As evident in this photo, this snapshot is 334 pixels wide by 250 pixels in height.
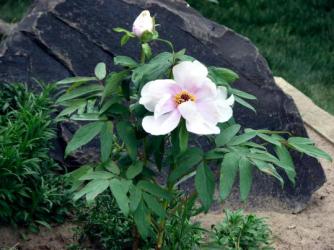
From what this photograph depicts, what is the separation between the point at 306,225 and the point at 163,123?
87.7 inches

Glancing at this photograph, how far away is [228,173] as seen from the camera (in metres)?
3.11

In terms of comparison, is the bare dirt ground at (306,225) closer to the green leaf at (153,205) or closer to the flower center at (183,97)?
the green leaf at (153,205)

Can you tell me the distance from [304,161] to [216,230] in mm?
1111

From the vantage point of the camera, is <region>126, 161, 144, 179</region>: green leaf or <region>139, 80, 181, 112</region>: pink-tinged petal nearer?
<region>139, 80, 181, 112</region>: pink-tinged petal

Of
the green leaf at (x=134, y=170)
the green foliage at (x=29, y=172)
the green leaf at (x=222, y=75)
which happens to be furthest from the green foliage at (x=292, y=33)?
the green leaf at (x=134, y=170)

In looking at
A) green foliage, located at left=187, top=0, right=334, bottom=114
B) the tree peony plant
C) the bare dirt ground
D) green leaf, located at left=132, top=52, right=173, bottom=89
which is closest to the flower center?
the tree peony plant

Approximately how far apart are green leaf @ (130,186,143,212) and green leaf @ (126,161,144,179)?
6 cm

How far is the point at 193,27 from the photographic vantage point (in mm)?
5398

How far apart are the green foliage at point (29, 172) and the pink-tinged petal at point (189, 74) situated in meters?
1.38

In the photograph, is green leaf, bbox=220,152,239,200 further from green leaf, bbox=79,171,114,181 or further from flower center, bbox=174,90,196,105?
green leaf, bbox=79,171,114,181

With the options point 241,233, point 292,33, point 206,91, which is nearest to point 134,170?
point 206,91

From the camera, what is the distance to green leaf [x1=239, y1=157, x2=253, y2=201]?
3.07 m

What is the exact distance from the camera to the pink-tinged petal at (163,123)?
3035 millimetres

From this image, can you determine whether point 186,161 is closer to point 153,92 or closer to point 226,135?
point 226,135
